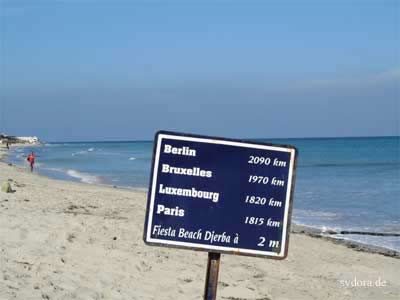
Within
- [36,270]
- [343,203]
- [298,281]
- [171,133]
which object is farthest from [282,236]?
[343,203]

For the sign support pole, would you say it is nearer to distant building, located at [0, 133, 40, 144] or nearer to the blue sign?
the blue sign

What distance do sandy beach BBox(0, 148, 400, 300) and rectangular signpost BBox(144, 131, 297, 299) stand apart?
8.70 feet

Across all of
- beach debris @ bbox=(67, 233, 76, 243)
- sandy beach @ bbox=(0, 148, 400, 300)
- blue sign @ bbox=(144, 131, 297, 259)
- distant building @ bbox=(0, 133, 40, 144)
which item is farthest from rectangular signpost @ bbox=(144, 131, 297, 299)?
distant building @ bbox=(0, 133, 40, 144)

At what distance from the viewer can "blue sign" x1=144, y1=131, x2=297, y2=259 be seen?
3.53m

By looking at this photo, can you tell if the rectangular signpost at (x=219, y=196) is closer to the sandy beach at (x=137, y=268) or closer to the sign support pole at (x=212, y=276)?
the sign support pole at (x=212, y=276)

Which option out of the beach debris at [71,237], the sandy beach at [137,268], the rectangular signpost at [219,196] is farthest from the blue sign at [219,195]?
the beach debris at [71,237]

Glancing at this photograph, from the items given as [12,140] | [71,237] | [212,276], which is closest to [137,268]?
[71,237]

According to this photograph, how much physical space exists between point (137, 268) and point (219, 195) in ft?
14.7

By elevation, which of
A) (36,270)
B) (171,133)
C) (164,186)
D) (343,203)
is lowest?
(36,270)

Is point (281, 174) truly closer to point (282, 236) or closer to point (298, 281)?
point (282, 236)

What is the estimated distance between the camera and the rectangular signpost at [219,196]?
3.53 meters

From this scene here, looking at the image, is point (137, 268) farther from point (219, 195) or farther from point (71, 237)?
point (219, 195)

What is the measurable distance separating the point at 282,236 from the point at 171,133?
1006mm

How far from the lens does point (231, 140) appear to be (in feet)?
11.8
